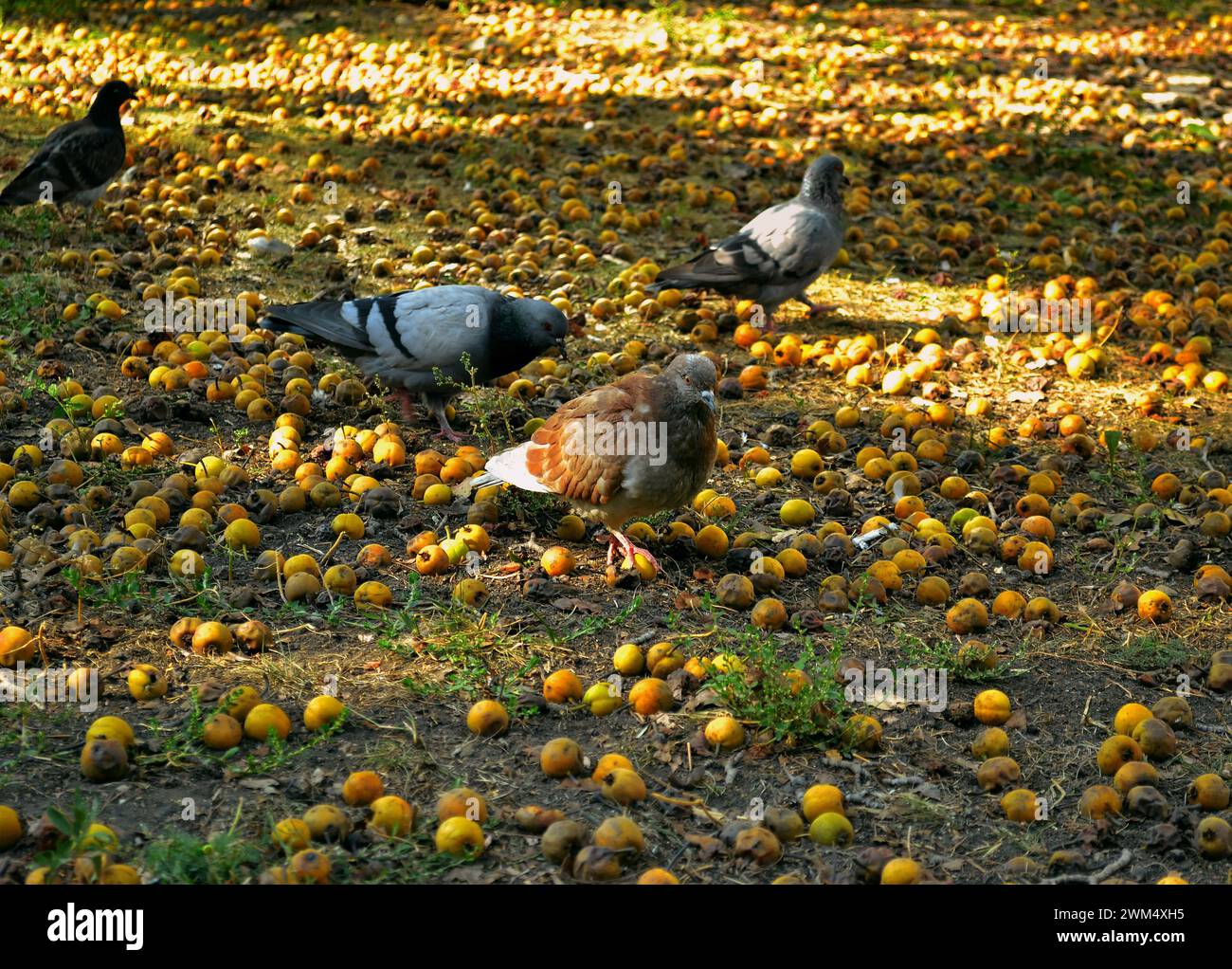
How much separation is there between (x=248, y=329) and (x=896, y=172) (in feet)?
21.3

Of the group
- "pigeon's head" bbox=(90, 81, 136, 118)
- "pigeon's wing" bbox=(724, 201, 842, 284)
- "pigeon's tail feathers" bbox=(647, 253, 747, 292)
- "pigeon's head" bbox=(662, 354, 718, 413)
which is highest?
"pigeon's head" bbox=(90, 81, 136, 118)

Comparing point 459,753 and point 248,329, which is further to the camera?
point 248,329

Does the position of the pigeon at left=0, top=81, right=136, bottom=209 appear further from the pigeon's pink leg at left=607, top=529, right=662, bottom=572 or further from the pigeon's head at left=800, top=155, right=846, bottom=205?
the pigeon's pink leg at left=607, top=529, right=662, bottom=572

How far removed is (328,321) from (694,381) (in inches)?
102

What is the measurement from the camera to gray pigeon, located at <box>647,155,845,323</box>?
8.45m

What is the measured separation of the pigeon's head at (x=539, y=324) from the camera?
6875mm

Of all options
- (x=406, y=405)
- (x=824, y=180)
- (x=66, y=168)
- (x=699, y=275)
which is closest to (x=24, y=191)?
(x=66, y=168)

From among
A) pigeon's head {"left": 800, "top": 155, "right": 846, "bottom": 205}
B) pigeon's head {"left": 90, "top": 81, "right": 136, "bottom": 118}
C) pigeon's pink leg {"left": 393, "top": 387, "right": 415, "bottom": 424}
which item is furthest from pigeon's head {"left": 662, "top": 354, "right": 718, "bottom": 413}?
pigeon's head {"left": 90, "top": 81, "right": 136, "bottom": 118}

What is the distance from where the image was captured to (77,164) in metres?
9.56

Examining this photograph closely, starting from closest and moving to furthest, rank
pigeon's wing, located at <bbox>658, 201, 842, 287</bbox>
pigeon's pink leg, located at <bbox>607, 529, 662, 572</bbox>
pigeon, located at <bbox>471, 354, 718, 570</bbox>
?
pigeon, located at <bbox>471, 354, 718, 570</bbox> < pigeon's pink leg, located at <bbox>607, 529, 662, 572</bbox> < pigeon's wing, located at <bbox>658, 201, 842, 287</bbox>

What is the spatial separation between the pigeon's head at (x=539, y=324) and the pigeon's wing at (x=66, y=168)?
15.1 feet
